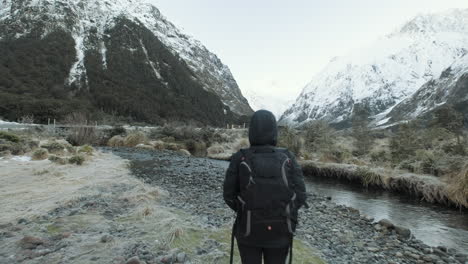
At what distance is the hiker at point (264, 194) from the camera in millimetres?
2562

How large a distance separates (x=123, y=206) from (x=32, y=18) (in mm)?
96913

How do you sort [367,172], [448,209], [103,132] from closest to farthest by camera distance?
1. [448,209]
2. [367,172]
3. [103,132]

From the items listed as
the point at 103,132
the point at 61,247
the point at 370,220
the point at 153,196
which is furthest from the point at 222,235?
the point at 103,132

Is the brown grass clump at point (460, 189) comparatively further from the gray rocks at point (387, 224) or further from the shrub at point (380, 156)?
the shrub at point (380, 156)

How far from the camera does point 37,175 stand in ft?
30.8

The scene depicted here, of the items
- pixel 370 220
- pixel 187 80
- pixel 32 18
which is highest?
pixel 32 18

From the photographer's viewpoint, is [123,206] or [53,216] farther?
[123,206]

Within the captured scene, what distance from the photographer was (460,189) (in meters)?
9.17

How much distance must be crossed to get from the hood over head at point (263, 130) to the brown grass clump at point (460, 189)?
9.00 m

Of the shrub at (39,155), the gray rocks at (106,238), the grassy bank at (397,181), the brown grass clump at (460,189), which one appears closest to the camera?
the gray rocks at (106,238)

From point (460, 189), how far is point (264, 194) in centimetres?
935

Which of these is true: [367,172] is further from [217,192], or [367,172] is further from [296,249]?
[296,249]

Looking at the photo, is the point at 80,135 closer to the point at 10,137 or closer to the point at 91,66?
the point at 10,137

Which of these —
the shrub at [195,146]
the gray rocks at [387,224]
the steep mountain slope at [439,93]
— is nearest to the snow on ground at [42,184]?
the gray rocks at [387,224]
